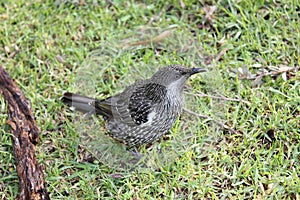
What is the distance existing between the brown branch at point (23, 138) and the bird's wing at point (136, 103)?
0.93 meters

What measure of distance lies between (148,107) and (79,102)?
1.04 metres

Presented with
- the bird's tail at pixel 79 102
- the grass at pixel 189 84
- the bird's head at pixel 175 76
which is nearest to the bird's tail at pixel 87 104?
the bird's tail at pixel 79 102

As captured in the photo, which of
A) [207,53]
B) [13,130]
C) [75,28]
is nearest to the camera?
[13,130]

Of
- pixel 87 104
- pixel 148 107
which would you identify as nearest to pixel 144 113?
pixel 148 107

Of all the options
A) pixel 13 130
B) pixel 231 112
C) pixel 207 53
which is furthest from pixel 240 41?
pixel 13 130

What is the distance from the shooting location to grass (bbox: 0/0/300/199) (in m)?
5.68

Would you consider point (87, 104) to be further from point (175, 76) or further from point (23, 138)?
point (175, 76)

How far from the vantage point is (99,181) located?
5.81 m

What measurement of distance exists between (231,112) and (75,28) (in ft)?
8.49

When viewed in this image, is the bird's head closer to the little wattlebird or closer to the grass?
the little wattlebird

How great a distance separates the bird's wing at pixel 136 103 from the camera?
5.61 m

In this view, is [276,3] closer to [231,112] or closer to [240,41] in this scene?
[240,41]

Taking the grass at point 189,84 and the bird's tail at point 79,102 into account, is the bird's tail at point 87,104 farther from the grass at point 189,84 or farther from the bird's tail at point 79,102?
the grass at point 189,84

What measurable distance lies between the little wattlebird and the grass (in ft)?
1.33
